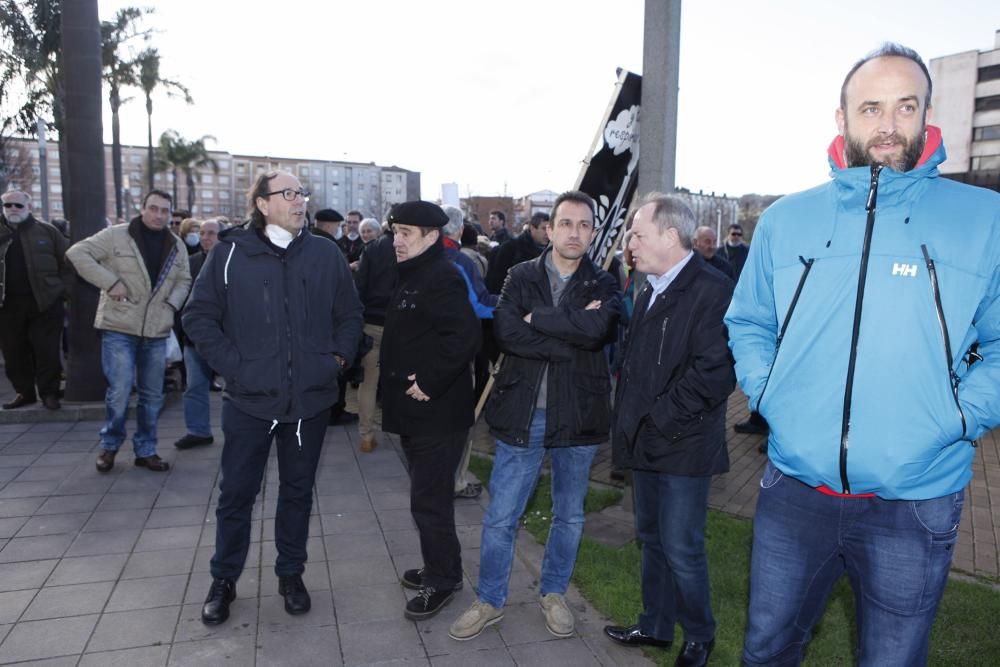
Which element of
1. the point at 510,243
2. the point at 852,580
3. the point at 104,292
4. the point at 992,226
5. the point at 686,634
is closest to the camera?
the point at 992,226

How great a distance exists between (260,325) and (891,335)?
8.74ft

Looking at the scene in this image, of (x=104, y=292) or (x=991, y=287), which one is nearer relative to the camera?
(x=991, y=287)

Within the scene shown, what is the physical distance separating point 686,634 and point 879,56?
7.92 ft

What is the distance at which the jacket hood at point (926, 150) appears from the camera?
6.51 ft

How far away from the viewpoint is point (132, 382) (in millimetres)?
5770

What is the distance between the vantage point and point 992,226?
1.93 metres

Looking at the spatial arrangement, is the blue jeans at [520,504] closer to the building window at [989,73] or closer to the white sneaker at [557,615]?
the white sneaker at [557,615]

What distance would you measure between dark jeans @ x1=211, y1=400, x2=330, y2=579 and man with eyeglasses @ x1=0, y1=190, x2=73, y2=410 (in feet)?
15.6

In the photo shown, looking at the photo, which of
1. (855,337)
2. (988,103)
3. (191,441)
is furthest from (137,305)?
(988,103)

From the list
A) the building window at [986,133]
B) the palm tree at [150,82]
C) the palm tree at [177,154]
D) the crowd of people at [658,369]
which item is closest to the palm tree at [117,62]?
the palm tree at [150,82]

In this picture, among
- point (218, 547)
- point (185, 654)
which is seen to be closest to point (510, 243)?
point (218, 547)

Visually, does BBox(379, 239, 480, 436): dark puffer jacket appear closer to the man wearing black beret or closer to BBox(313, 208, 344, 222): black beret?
the man wearing black beret

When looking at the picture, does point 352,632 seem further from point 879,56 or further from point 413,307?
point 879,56

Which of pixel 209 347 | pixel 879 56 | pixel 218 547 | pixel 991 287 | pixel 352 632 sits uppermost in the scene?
pixel 879 56
